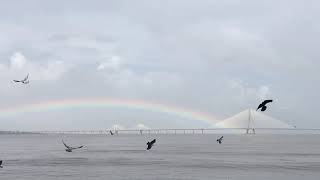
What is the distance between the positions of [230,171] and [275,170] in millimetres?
6011

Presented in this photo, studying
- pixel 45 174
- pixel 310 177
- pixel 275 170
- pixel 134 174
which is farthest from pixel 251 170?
pixel 45 174

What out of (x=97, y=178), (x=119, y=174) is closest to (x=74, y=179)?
(x=97, y=178)

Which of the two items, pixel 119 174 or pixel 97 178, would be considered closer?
pixel 97 178

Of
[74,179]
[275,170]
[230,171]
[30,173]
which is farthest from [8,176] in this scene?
[275,170]

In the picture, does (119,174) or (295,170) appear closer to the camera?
(119,174)

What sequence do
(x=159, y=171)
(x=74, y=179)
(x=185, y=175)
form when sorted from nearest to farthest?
(x=74, y=179)
(x=185, y=175)
(x=159, y=171)

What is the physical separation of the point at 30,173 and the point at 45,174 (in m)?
2.43

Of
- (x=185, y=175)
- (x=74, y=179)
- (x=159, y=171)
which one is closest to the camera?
(x=74, y=179)

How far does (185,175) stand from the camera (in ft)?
208

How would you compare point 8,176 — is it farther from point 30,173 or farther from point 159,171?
point 159,171

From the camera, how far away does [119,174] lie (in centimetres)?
6481

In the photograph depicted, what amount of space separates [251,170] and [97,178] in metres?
20.3

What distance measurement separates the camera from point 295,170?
69875 millimetres

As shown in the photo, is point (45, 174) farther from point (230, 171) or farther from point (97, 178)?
point (230, 171)
